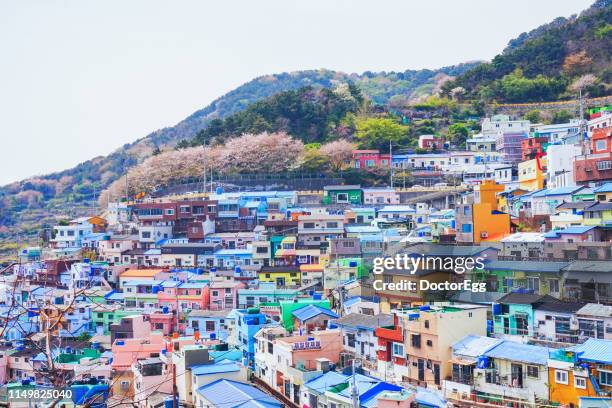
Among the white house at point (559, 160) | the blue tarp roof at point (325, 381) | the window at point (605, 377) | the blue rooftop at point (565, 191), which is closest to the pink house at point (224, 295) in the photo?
the blue tarp roof at point (325, 381)

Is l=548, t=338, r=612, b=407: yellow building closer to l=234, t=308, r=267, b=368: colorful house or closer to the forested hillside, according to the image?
l=234, t=308, r=267, b=368: colorful house

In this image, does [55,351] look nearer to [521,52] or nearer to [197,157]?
[197,157]

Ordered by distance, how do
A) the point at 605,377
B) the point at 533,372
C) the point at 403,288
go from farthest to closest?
the point at 403,288, the point at 533,372, the point at 605,377

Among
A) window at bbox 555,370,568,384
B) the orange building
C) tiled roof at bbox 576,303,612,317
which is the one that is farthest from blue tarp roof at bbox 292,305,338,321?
window at bbox 555,370,568,384

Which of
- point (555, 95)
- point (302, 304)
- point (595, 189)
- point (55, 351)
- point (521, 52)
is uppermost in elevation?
point (521, 52)

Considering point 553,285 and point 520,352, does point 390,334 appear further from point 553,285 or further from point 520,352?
point 553,285

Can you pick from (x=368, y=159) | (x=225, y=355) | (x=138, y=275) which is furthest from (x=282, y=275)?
(x=368, y=159)

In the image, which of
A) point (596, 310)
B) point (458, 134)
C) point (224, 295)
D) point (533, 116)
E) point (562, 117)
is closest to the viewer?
point (596, 310)

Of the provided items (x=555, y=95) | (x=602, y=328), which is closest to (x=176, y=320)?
(x=602, y=328)
